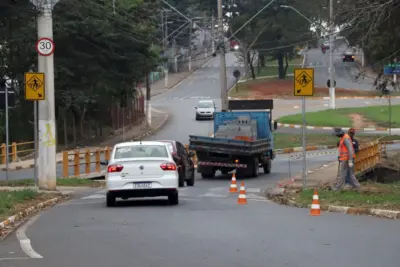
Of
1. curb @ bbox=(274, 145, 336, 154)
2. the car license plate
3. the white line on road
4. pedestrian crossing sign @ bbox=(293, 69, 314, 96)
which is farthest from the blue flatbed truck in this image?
the white line on road

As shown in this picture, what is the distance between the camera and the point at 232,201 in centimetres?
2091

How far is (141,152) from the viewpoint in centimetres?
1933

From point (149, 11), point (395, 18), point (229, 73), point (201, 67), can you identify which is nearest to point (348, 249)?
point (395, 18)

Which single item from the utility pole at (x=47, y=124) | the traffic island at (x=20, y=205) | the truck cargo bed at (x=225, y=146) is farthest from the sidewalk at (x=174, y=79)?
the traffic island at (x=20, y=205)

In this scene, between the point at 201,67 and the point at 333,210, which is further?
the point at 201,67

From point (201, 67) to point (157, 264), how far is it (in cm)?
11962

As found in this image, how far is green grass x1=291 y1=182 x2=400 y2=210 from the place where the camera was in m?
17.8

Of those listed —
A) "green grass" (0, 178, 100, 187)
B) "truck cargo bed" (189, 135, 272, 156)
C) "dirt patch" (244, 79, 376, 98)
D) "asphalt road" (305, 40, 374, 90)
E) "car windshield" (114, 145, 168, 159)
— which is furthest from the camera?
"asphalt road" (305, 40, 374, 90)

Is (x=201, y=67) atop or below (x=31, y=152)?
atop

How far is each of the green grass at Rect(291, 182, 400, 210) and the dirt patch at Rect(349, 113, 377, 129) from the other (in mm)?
36868

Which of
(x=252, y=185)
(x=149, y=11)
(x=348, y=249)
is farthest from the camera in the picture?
(x=149, y=11)

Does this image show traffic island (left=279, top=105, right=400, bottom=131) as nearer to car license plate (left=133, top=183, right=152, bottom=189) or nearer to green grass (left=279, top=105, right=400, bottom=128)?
green grass (left=279, top=105, right=400, bottom=128)

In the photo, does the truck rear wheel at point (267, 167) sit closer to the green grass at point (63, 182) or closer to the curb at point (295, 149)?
the green grass at point (63, 182)

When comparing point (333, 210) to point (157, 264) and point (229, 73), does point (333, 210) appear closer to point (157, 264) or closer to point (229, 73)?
point (157, 264)
